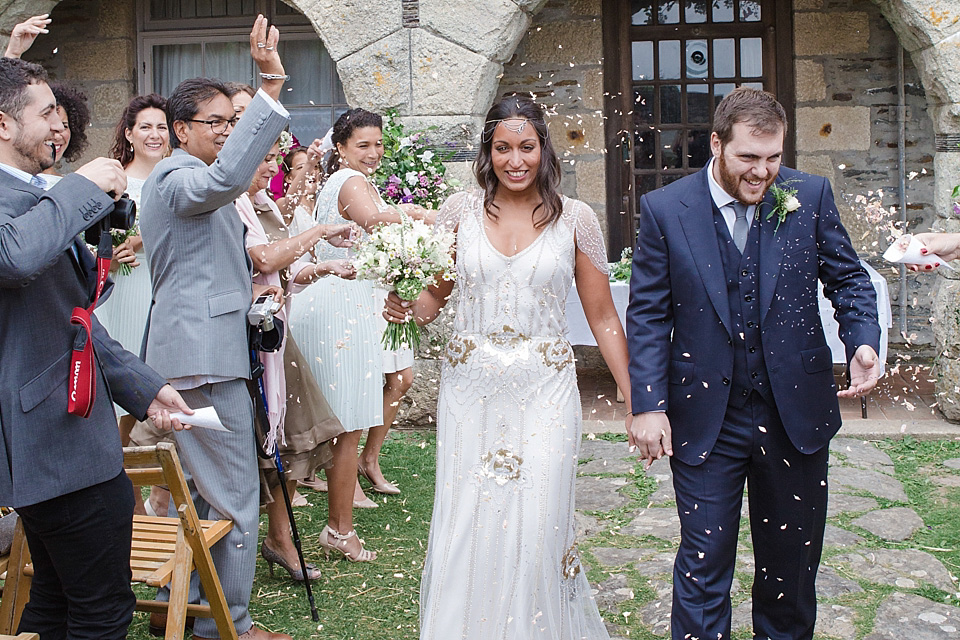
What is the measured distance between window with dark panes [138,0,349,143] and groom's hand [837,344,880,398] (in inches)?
260

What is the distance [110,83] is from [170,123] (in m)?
6.04

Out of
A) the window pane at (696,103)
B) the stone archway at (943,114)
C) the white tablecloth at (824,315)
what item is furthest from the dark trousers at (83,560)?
the window pane at (696,103)

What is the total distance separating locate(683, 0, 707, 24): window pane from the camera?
8.91 metres

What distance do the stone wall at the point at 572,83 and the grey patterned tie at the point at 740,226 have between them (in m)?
5.81

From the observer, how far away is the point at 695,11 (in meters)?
8.92

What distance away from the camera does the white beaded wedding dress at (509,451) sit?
328cm

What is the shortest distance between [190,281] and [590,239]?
1.38 meters

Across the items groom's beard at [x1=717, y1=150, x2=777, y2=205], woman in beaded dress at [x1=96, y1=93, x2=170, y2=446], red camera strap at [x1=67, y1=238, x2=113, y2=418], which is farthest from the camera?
→ woman in beaded dress at [x1=96, y1=93, x2=170, y2=446]

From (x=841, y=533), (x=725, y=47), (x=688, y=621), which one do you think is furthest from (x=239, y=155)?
(x=725, y=47)

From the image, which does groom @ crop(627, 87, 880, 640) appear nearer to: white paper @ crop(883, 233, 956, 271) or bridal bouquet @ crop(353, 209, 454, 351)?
white paper @ crop(883, 233, 956, 271)

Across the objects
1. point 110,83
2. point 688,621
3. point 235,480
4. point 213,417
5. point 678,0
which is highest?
point 678,0

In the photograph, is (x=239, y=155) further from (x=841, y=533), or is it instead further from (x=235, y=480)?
(x=841, y=533)

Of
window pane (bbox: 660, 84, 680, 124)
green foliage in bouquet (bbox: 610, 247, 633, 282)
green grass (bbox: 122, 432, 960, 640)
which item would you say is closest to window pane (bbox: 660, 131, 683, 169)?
window pane (bbox: 660, 84, 680, 124)

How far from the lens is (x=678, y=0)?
29.2 ft
